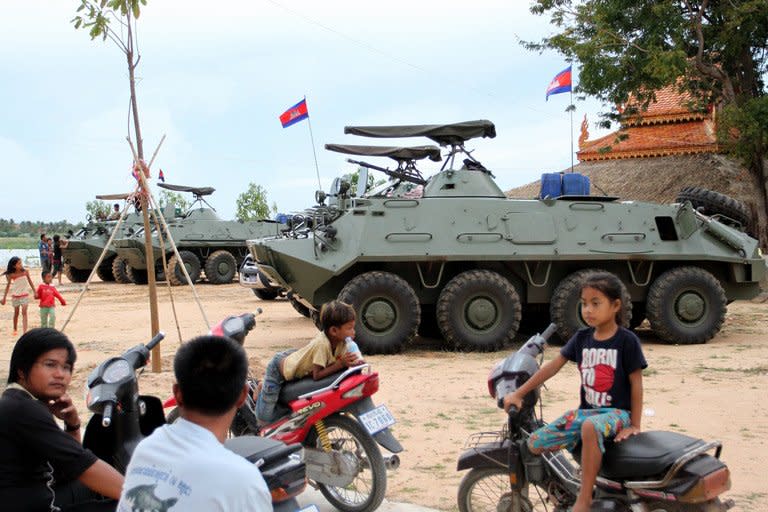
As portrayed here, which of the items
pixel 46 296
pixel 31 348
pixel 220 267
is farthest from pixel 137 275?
pixel 31 348

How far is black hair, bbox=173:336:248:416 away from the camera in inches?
83.4

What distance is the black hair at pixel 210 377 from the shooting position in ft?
6.95

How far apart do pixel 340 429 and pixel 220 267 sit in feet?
63.9

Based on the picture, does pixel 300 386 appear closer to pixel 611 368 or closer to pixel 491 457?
pixel 491 457

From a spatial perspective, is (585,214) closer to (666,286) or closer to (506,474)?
(666,286)

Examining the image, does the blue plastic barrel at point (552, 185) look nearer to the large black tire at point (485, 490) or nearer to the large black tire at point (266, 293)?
the large black tire at point (266, 293)

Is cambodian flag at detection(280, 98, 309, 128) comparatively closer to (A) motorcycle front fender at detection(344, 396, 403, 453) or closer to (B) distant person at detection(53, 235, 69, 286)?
(B) distant person at detection(53, 235, 69, 286)

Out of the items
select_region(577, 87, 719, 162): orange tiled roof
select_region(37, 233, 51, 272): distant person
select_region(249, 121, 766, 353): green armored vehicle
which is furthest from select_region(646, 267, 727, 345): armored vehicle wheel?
select_region(37, 233, 51, 272): distant person

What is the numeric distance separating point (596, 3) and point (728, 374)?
39.2ft

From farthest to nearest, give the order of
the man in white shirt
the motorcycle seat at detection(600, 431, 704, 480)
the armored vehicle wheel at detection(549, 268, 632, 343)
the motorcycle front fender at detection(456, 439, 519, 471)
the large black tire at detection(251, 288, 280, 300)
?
the large black tire at detection(251, 288, 280, 300) → the armored vehicle wheel at detection(549, 268, 632, 343) → the motorcycle front fender at detection(456, 439, 519, 471) → the motorcycle seat at detection(600, 431, 704, 480) → the man in white shirt

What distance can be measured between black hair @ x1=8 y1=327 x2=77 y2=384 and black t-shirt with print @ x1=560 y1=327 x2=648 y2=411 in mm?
2008

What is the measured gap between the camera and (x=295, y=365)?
191 inches

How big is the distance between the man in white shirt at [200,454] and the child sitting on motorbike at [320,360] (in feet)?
8.51

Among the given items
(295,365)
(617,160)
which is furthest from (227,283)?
(295,365)
